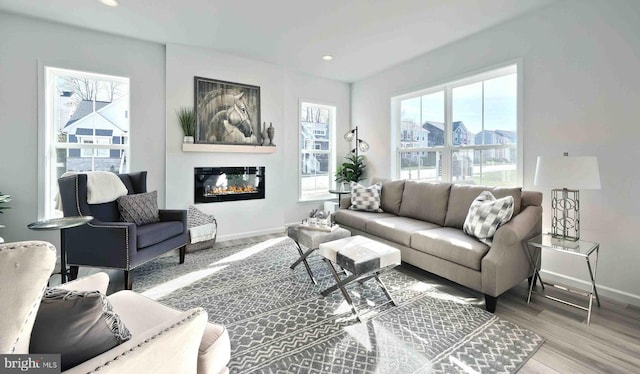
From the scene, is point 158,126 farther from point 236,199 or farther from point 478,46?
point 478,46

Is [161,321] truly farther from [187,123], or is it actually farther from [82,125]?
[82,125]

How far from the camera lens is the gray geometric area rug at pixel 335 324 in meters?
1.70

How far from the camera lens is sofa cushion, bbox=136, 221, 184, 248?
276cm

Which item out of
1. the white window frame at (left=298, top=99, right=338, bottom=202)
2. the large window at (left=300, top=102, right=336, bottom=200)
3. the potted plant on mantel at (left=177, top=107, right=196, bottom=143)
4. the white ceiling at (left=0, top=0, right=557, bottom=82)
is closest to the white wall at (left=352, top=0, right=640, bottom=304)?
the white ceiling at (left=0, top=0, right=557, bottom=82)

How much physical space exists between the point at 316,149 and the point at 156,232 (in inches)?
129

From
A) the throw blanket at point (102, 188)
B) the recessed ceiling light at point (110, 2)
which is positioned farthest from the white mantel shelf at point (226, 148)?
the recessed ceiling light at point (110, 2)

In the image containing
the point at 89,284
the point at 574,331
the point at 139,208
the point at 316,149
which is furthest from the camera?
the point at 316,149

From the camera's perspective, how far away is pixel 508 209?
2.53 m

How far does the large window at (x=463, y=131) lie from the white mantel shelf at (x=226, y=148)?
2248 mm

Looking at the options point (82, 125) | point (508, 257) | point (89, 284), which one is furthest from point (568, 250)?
point (82, 125)

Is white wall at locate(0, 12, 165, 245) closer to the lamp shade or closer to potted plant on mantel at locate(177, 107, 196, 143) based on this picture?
potted plant on mantel at locate(177, 107, 196, 143)

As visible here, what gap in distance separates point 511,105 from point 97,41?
5.06m

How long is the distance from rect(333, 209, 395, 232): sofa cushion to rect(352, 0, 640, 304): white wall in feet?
5.66

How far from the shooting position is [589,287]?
2.67 m
